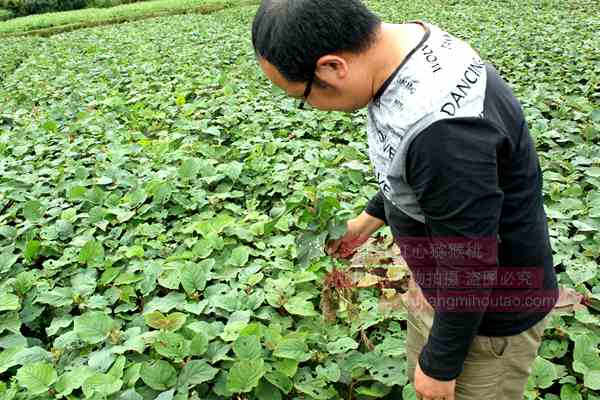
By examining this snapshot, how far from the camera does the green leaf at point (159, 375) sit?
1.59m

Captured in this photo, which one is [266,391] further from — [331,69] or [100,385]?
[331,69]

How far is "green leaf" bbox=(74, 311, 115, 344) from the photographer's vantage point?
1.79 metres

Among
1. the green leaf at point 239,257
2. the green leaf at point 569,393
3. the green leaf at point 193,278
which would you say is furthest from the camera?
the green leaf at point 239,257

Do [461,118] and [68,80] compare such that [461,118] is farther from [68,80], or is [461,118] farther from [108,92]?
[68,80]

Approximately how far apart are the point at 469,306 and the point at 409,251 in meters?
0.25

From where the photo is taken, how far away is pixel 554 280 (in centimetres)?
120

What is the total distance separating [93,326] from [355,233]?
3.33 feet

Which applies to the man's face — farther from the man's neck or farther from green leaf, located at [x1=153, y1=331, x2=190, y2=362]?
green leaf, located at [x1=153, y1=331, x2=190, y2=362]

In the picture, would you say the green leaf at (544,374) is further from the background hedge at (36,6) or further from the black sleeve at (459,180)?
the background hedge at (36,6)

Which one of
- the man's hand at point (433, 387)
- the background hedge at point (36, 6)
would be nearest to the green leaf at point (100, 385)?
the man's hand at point (433, 387)

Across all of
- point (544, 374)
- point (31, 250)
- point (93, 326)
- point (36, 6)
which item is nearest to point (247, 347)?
point (93, 326)

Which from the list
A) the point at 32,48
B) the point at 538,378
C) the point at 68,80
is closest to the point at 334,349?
the point at 538,378

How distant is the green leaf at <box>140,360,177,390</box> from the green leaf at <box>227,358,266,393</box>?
→ 201 mm

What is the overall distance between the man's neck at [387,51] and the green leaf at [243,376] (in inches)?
39.9
